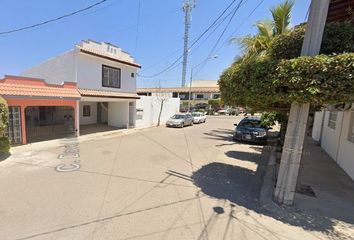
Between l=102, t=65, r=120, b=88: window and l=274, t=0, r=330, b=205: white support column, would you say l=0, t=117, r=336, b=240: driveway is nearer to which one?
l=274, t=0, r=330, b=205: white support column

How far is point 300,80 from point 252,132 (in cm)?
958

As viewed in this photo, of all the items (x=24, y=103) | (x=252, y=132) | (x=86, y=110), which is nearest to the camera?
→ (x=24, y=103)

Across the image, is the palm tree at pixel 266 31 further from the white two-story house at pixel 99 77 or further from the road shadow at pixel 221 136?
the white two-story house at pixel 99 77

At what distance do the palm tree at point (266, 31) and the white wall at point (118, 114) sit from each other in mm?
11990

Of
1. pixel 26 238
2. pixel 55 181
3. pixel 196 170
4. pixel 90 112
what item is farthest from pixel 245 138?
pixel 90 112

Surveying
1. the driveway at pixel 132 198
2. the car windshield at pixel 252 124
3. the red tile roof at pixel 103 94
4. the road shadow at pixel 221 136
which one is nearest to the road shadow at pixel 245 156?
the driveway at pixel 132 198

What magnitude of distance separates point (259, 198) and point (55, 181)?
224 inches

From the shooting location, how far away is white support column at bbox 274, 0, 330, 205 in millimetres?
4418

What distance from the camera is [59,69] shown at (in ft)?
48.8

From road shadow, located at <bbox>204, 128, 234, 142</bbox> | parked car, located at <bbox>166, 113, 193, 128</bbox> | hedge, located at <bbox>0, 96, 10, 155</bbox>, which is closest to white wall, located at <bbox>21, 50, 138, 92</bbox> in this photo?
hedge, located at <bbox>0, 96, 10, 155</bbox>

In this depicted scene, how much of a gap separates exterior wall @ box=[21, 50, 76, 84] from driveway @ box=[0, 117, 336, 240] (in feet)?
22.3

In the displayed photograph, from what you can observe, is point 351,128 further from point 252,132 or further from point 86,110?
point 86,110

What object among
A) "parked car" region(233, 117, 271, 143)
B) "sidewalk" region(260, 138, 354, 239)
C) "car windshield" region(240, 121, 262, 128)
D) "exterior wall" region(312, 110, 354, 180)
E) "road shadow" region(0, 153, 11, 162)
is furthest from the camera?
"car windshield" region(240, 121, 262, 128)

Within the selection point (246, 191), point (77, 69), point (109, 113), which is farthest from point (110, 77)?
point (246, 191)
